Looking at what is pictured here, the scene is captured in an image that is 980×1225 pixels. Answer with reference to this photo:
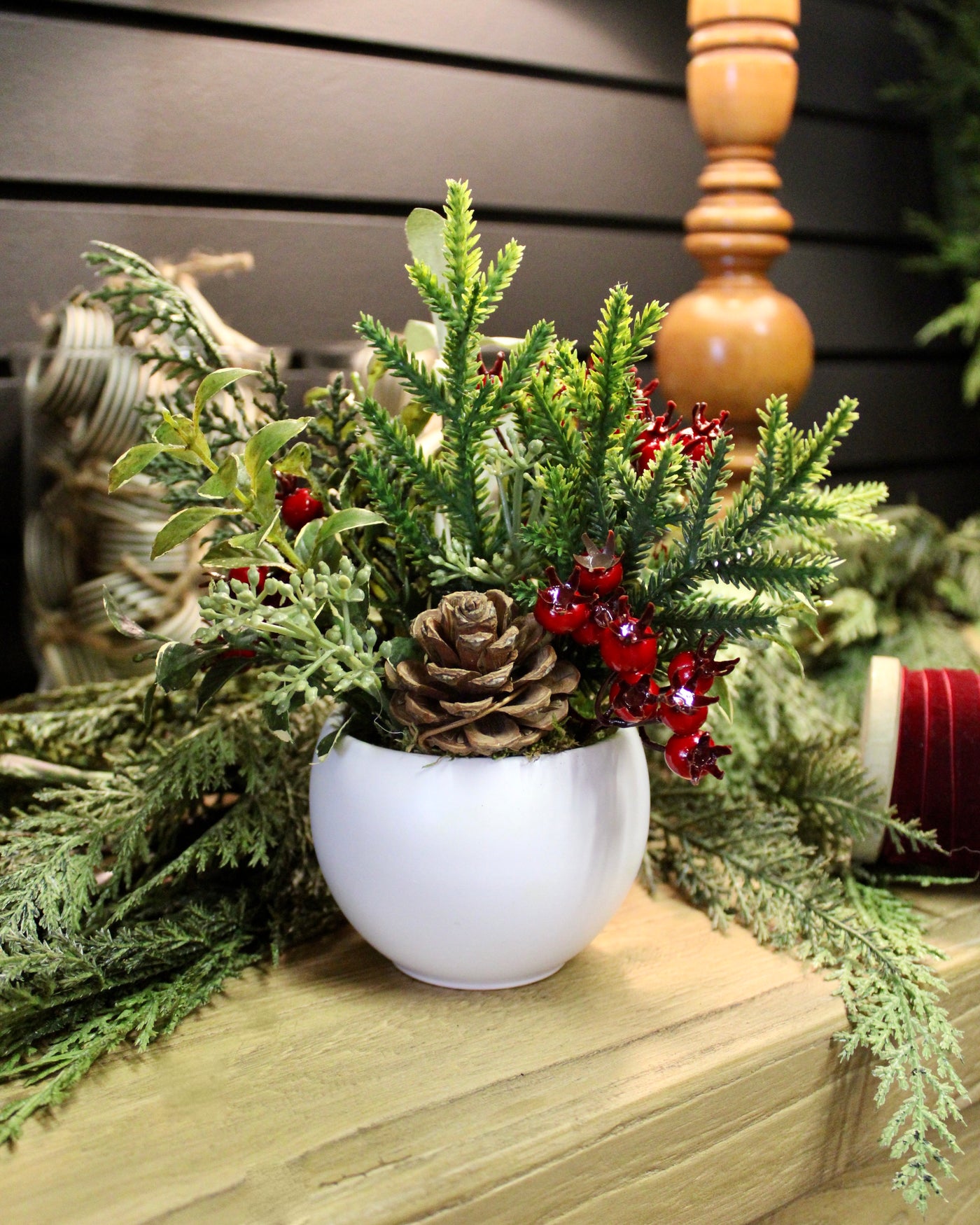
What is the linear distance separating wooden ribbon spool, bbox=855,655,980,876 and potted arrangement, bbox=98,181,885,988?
6.2 inches

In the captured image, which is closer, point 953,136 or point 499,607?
point 499,607

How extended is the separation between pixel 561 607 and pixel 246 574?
0.49 ft

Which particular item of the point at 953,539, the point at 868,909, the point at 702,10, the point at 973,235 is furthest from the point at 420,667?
the point at 973,235

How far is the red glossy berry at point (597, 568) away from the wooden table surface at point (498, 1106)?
0.21 m

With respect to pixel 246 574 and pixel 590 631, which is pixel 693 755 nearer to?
pixel 590 631

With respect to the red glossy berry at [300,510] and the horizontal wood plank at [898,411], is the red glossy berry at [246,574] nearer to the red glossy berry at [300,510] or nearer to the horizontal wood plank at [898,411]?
the red glossy berry at [300,510]

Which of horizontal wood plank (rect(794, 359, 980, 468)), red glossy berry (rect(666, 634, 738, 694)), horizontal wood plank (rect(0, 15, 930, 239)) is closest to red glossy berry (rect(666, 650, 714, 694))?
red glossy berry (rect(666, 634, 738, 694))

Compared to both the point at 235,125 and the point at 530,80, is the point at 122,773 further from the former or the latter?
the point at 530,80

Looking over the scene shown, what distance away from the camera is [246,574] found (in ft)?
1.69

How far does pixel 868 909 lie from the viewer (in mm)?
626

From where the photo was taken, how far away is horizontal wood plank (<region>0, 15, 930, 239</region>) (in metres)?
0.86

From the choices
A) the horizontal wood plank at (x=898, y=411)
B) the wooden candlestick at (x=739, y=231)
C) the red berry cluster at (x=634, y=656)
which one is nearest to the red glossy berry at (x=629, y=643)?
the red berry cluster at (x=634, y=656)

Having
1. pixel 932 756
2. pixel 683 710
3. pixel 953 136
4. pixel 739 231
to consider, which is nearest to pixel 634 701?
pixel 683 710

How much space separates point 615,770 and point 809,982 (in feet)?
0.52
